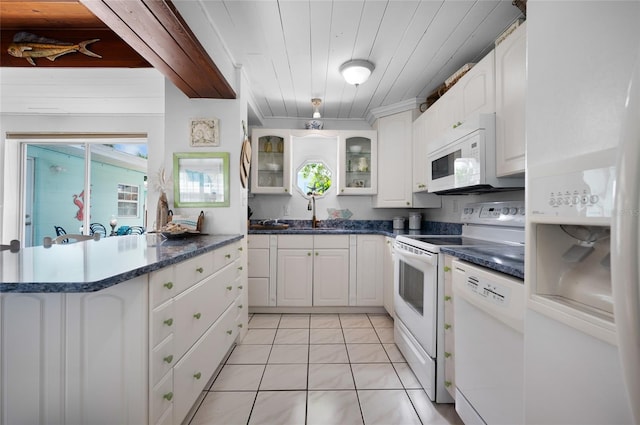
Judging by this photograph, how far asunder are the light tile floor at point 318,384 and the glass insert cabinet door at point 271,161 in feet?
5.22

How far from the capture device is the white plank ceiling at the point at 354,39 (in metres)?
1.65

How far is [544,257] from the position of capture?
2.56 ft

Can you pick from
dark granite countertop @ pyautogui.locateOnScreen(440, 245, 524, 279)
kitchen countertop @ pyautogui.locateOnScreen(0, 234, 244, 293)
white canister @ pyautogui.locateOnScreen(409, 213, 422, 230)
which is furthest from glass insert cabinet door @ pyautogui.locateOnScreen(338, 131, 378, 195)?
kitchen countertop @ pyautogui.locateOnScreen(0, 234, 244, 293)

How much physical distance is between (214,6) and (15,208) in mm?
A: 4193

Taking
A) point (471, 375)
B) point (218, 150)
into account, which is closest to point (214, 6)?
point (218, 150)

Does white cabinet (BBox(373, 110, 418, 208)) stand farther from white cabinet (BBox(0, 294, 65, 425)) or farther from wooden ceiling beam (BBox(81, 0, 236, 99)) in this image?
white cabinet (BBox(0, 294, 65, 425))

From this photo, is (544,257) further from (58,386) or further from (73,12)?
(73,12)

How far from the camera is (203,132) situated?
2283 millimetres

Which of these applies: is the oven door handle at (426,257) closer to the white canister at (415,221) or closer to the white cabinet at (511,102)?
the white cabinet at (511,102)

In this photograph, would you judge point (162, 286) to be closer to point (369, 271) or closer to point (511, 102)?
point (511, 102)

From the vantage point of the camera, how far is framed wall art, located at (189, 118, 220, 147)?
7.49ft

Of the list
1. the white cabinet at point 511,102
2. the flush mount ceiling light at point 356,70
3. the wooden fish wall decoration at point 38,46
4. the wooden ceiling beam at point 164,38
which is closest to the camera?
the wooden ceiling beam at point 164,38

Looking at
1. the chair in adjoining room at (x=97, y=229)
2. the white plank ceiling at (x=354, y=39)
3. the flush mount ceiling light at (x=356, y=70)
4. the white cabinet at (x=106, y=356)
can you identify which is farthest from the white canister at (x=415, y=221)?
the chair in adjoining room at (x=97, y=229)

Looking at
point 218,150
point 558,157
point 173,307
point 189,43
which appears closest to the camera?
point 558,157
